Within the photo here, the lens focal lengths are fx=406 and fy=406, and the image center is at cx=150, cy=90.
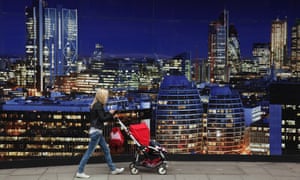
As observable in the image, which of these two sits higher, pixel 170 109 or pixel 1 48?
pixel 1 48

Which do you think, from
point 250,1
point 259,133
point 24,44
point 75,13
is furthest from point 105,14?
point 259,133

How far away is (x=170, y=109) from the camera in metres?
6.07

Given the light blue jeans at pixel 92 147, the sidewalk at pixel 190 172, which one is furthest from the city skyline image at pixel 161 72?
the light blue jeans at pixel 92 147

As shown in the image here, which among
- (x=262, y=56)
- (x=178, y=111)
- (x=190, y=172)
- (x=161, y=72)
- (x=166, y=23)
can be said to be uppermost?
(x=166, y=23)

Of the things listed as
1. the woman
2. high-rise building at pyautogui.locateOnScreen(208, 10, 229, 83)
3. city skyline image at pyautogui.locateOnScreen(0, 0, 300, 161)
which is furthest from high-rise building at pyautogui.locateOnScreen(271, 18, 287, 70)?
the woman

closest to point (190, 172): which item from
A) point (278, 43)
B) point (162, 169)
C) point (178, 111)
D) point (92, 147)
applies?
point (162, 169)

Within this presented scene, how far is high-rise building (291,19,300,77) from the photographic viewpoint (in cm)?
592

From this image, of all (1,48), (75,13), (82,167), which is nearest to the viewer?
(82,167)

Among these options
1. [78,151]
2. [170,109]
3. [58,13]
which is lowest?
[78,151]

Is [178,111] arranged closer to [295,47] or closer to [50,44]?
[295,47]

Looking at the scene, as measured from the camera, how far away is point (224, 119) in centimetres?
609

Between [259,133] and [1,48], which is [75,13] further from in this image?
[259,133]

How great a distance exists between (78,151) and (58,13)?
198 cm

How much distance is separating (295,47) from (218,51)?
1129 mm
